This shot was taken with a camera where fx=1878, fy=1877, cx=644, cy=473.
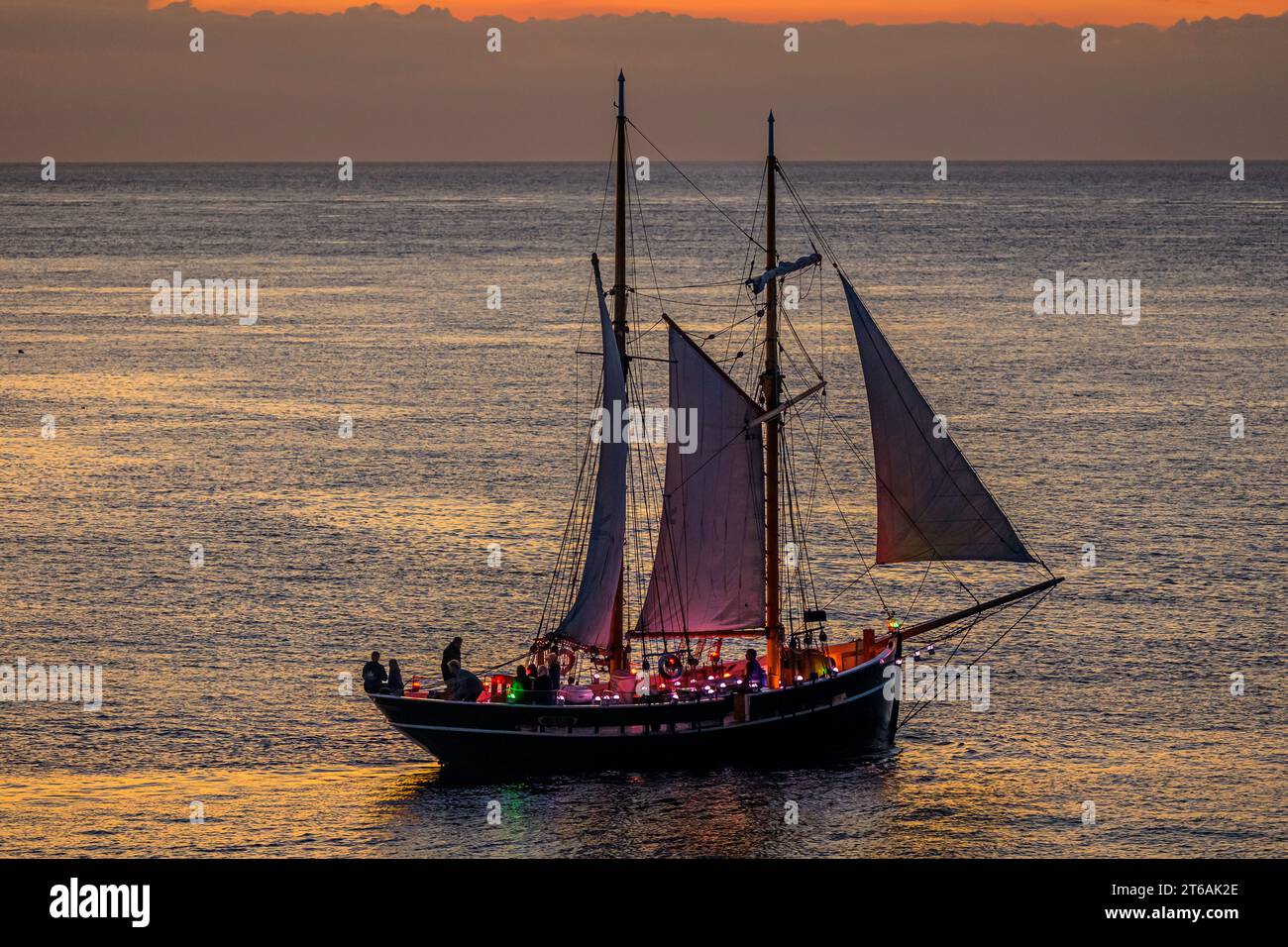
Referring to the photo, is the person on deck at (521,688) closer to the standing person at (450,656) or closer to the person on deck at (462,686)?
the person on deck at (462,686)

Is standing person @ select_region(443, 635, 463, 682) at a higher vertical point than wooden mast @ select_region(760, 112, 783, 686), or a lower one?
lower

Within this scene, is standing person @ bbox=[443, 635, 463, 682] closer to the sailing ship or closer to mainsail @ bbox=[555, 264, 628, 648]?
the sailing ship

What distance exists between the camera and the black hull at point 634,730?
47.8 meters

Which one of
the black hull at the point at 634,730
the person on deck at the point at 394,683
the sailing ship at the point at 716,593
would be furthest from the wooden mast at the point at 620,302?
the person on deck at the point at 394,683

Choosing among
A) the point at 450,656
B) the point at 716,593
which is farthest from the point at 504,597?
the point at 450,656

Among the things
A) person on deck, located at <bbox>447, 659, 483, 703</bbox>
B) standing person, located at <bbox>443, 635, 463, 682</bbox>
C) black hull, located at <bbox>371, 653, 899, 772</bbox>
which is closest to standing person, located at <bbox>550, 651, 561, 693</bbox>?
black hull, located at <bbox>371, 653, 899, 772</bbox>

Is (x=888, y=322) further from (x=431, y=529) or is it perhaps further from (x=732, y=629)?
(x=732, y=629)

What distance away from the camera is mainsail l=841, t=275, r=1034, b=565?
50219 millimetres

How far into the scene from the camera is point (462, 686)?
4788 cm

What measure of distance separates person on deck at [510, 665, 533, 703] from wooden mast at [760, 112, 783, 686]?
22.1ft

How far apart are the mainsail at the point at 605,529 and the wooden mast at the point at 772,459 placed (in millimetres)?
4556

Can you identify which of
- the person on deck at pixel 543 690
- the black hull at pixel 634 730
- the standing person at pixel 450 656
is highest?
the standing person at pixel 450 656

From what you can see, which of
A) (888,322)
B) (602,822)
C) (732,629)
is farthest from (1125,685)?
(888,322)

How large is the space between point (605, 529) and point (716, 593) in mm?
4521
